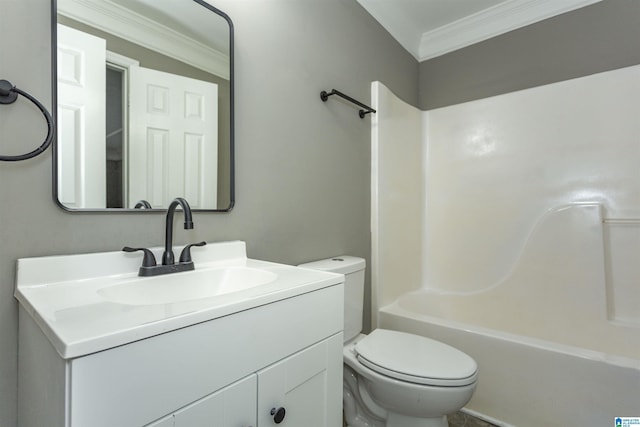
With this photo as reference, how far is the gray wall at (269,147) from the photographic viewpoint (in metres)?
0.74

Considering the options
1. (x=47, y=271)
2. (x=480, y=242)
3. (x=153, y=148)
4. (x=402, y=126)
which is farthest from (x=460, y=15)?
(x=47, y=271)

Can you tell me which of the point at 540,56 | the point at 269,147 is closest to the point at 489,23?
the point at 540,56

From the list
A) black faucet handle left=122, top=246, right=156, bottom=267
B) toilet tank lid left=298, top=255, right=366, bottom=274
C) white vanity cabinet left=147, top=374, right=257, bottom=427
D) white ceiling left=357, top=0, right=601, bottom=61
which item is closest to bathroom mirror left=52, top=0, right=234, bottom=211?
black faucet handle left=122, top=246, right=156, bottom=267

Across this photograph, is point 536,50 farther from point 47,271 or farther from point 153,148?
point 47,271

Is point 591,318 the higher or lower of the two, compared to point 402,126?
lower

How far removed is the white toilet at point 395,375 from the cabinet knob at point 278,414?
23.3 inches

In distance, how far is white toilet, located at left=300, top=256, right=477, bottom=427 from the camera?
1.13 metres

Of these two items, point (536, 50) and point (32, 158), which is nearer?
point (32, 158)

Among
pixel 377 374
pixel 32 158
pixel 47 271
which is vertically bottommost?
pixel 377 374

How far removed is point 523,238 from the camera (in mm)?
2111

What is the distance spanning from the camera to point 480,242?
228 cm

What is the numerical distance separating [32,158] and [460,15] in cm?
260

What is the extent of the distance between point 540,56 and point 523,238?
4.03ft

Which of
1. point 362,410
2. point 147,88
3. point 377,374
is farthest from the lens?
point 362,410
